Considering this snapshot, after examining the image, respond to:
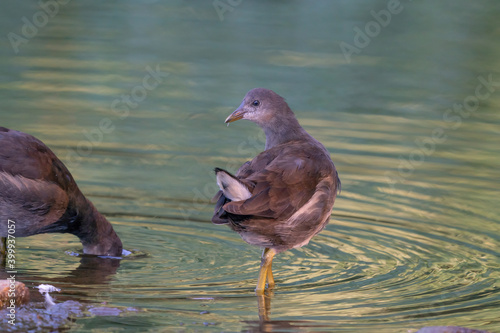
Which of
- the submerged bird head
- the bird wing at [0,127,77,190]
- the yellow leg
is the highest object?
the submerged bird head

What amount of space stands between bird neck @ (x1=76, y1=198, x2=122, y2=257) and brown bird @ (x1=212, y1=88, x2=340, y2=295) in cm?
146

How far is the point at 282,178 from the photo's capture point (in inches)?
248

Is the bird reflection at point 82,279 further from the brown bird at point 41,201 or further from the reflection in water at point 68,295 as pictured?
the brown bird at point 41,201

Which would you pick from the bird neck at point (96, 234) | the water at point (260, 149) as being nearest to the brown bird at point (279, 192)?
the water at point (260, 149)

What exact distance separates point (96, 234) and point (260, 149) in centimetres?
373

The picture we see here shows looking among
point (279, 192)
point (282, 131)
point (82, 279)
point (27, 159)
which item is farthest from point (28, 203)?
point (279, 192)

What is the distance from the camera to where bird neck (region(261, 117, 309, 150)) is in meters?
7.29

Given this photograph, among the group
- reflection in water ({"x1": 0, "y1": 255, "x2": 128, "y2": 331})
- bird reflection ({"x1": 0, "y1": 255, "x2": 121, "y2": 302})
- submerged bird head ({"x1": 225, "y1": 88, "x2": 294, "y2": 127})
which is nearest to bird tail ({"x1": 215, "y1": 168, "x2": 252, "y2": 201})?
reflection in water ({"x1": 0, "y1": 255, "x2": 128, "y2": 331})

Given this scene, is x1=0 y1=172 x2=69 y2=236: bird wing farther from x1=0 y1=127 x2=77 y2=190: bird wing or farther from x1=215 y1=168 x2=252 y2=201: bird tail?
x1=215 y1=168 x2=252 y2=201: bird tail

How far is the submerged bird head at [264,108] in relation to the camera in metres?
7.38

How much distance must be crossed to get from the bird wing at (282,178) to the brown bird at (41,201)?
1.62 meters

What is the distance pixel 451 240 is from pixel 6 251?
3676 millimetres

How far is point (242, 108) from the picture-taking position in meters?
7.48

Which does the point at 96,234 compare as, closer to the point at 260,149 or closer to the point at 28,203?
the point at 28,203
